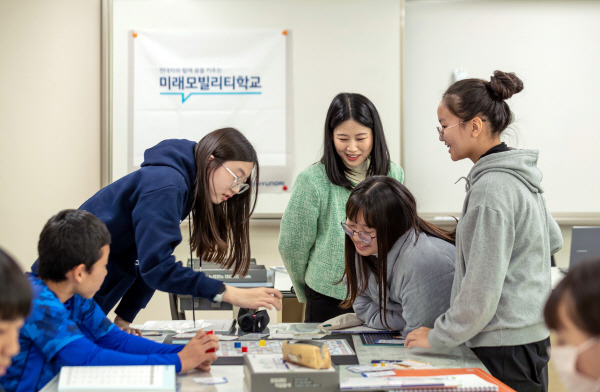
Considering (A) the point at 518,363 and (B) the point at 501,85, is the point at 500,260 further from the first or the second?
(B) the point at 501,85

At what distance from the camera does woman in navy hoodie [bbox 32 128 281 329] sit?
68.2 inches

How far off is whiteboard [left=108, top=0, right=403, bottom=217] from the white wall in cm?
16

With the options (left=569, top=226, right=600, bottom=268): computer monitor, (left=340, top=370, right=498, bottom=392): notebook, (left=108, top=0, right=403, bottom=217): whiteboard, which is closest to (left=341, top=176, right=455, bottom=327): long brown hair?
(left=340, top=370, right=498, bottom=392): notebook

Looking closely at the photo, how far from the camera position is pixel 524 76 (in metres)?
3.87

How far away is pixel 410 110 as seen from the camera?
3875mm

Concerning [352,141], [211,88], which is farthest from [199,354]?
[211,88]

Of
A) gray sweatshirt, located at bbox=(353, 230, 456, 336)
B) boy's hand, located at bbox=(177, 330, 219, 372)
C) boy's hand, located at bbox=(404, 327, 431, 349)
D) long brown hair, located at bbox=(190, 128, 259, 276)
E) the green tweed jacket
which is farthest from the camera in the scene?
the green tweed jacket

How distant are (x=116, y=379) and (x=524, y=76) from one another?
328 centimetres

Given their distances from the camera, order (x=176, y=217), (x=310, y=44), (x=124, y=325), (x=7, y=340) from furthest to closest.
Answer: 1. (x=310, y=44)
2. (x=124, y=325)
3. (x=176, y=217)
4. (x=7, y=340)

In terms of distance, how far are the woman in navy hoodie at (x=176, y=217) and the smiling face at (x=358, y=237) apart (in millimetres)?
309

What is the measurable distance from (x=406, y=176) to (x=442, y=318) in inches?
89.1

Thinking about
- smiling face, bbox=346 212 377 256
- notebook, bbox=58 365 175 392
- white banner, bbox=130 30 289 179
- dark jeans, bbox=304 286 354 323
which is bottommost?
dark jeans, bbox=304 286 354 323

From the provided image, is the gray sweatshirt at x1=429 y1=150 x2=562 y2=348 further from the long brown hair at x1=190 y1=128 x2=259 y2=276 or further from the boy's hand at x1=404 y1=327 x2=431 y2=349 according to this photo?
the long brown hair at x1=190 y1=128 x2=259 y2=276

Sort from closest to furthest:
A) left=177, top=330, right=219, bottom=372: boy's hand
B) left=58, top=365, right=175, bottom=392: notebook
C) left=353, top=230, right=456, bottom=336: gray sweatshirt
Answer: left=58, top=365, right=175, bottom=392: notebook < left=177, top=330, right=219, bottom=372: boy's hand < left=353, top=230, right=456, bottom=336: gray sweatshirt
